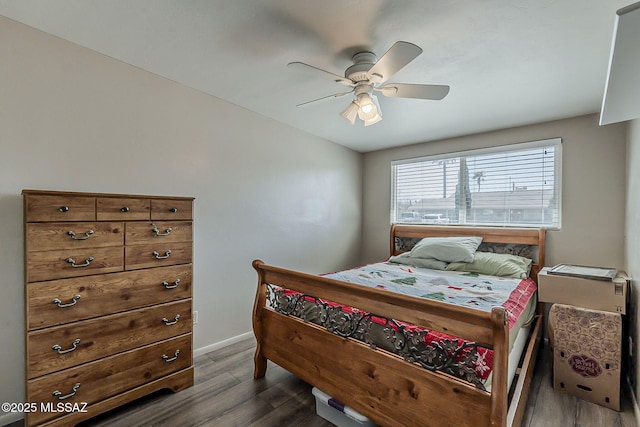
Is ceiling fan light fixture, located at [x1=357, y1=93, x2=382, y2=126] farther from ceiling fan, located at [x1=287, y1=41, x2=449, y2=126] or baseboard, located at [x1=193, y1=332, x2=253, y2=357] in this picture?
baseboard, located at [x1=193, y1=332, x2=253, y2=357]

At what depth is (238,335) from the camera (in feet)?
9.91

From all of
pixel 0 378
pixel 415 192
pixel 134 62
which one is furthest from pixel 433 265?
pixel 0 378

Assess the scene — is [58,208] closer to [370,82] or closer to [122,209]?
[122,209]

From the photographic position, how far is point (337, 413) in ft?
5.98

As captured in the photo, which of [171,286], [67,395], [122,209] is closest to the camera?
[67,395]

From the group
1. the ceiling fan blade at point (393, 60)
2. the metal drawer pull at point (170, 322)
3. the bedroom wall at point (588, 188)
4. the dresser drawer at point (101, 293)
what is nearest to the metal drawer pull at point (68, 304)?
the dresser drawer at point (101, 293)

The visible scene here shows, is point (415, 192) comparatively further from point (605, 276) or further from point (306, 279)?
point (306, 279)

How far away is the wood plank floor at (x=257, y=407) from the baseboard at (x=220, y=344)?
0.99ft

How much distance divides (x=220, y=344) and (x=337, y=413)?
150 cm

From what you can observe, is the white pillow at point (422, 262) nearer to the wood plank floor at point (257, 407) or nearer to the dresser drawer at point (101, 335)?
the wood plank floor at point (257, 407)

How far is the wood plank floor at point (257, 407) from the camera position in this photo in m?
1.86

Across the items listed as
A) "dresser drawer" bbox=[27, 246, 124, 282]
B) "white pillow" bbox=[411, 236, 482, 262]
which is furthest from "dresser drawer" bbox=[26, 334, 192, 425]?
"white pillow" bbox=[411, 236, 482, 262]

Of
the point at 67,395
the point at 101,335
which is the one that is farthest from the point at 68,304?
the point at 67,395

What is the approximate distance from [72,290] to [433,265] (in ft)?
10.3
